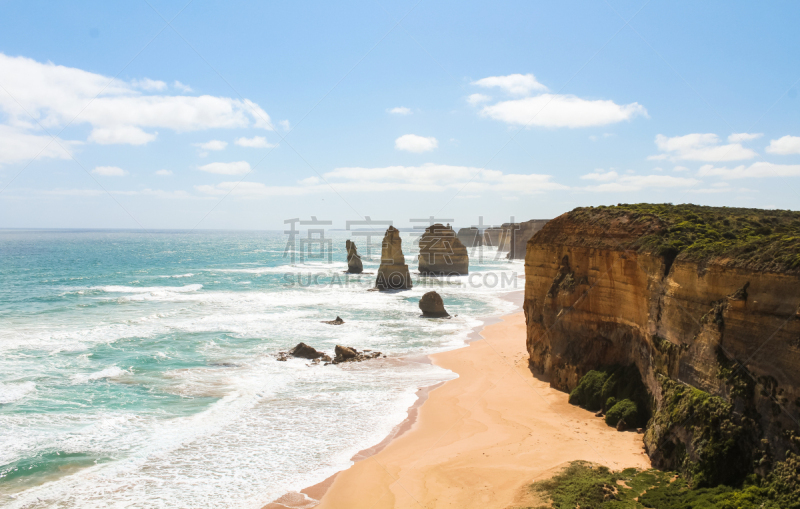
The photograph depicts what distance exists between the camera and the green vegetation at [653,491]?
996 cm

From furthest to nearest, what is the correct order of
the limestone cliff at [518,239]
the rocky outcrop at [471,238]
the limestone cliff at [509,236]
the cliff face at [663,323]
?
the rocky outcrop at [471,238], the limestone cliff at [518,239], the limestone cliff at [509,236], the cliff face at [663,323]

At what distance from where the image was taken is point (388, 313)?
1668 inches

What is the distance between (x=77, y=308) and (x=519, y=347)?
3744 cm

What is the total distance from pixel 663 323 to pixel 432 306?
25955mm

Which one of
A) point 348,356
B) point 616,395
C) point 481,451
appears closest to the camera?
point 481,451

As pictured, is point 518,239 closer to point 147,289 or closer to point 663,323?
point 147,289

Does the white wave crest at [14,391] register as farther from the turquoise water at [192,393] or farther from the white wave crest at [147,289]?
the white wave crest at [147,289]

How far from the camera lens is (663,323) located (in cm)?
1462

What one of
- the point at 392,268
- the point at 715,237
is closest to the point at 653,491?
the point at 715,237

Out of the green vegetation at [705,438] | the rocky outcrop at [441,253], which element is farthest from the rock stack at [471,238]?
the green vegetation at [705,438]

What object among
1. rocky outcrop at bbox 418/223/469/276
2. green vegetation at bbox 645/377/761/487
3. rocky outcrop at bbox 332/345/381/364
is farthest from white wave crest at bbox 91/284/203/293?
green vegetation at bbox 645/377/761/487

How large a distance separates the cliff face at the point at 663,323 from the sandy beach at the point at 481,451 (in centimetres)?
156

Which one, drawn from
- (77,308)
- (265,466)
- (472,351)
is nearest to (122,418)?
(265,466)

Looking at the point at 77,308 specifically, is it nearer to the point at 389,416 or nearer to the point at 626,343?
the point at 389,416
